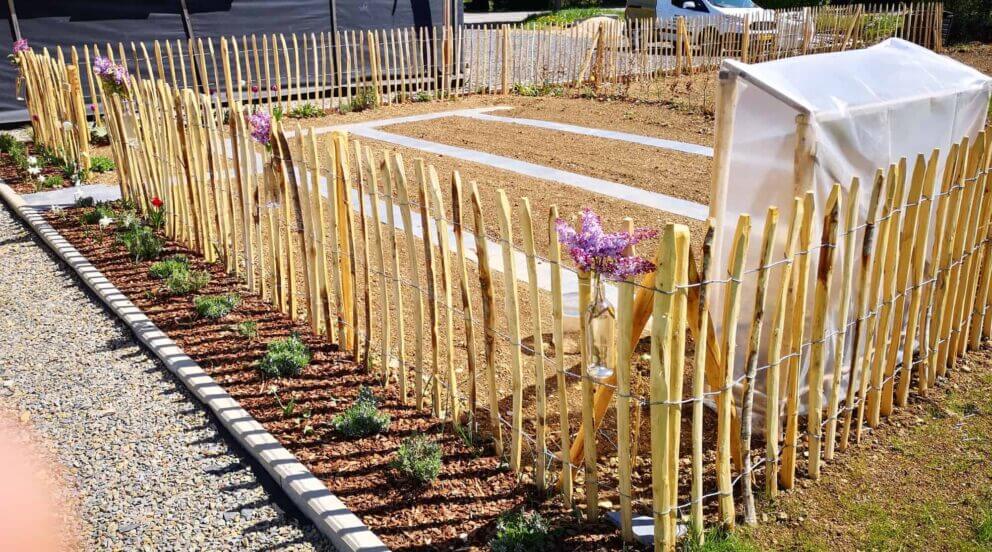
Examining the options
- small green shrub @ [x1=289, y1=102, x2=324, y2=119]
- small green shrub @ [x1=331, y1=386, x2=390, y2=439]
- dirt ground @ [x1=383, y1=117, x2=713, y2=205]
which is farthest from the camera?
small green shrub @ [x1=289, y1=102, x2=324, y2=119]

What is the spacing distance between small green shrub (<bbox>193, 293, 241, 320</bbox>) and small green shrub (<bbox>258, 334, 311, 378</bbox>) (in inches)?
32.6

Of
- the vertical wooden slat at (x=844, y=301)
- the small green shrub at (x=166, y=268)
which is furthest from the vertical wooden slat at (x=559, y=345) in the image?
the small green shrub at (x=166, y=268)

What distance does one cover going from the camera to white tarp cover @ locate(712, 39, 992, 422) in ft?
13.1

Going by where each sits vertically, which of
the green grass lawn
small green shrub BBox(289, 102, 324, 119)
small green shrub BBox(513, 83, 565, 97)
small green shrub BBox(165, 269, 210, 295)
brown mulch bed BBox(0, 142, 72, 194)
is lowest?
small green shrub BBox(165, 269, 210, 295)

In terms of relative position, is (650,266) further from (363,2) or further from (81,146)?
(363,2)

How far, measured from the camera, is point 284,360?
4.88 metres

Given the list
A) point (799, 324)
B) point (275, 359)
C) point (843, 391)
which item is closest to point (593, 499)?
point (799, 324)

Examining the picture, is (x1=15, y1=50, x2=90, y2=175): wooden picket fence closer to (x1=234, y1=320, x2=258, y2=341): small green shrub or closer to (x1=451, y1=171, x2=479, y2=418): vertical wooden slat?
(x1=234, y1=320, x2=258, y2=341): small green shrub

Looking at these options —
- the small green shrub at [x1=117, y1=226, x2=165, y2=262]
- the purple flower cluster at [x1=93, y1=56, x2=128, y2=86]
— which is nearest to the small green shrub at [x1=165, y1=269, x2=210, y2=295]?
the small green shrub at [x1=117, y1=226, x2=165, y2=262]

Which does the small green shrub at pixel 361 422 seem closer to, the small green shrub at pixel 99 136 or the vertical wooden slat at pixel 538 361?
the vertical wooden slat at pixel 538 361

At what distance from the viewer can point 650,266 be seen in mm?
3371

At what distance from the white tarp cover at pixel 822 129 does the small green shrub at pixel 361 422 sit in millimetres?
1920

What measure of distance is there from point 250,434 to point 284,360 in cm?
67

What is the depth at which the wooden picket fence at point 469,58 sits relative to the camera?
13805 mm
